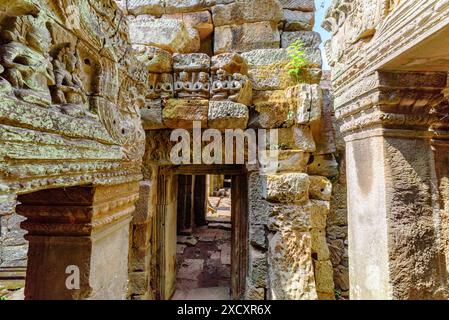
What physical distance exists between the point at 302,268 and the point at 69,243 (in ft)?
7.53

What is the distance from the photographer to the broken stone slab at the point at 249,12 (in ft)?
10.9

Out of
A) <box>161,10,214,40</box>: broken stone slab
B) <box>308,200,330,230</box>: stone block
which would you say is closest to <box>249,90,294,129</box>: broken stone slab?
<box>308,200,330,230</box>: stone block

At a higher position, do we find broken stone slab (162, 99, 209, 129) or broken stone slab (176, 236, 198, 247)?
broken stone slab (162, 99, 209, 129)

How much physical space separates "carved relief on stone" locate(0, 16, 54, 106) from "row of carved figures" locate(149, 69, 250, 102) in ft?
6.42

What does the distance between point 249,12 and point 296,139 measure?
6.29 ft

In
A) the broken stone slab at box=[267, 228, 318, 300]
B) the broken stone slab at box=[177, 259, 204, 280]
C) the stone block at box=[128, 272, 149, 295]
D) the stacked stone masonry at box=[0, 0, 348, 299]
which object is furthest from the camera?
the broken stone slab at box=[177, 259, 204, 280]

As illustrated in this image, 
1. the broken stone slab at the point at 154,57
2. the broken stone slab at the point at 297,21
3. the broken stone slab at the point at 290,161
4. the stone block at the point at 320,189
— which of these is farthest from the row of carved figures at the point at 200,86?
the stone block at the point at 320,189

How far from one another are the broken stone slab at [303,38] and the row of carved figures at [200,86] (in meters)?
1.00

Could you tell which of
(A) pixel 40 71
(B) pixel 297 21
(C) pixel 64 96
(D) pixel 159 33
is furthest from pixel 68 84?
(B) pixel 297 21

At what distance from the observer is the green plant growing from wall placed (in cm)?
298

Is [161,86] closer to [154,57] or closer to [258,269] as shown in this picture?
[154,57]

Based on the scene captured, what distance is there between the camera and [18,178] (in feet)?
2.42

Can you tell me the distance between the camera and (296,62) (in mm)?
2980

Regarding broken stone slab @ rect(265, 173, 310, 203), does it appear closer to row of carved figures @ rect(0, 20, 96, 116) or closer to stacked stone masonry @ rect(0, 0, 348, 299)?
stacked stone masonry @ rect(0, 0, 348, 299)
